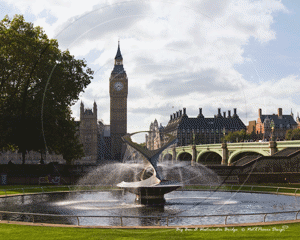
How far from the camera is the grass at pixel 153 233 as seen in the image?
12.8m

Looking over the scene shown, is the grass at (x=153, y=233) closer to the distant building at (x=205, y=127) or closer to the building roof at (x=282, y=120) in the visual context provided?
the distant building at (x=205, y=127)

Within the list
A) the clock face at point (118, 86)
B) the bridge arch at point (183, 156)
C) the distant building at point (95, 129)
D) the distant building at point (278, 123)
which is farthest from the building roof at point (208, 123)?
the clock face at point (118, 86)

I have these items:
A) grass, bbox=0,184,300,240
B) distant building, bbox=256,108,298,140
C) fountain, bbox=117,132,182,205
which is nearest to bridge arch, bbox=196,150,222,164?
distant building, bbox=256,108,298,140

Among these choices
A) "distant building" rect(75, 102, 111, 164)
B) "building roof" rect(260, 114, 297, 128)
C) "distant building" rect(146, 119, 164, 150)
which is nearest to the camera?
"distant building" rect(146, 119, 164, 150)

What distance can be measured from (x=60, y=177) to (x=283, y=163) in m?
29.6

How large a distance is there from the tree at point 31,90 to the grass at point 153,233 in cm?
2637

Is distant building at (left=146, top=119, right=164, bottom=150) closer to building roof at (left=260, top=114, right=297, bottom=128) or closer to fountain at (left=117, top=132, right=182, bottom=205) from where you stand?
fountain at (left=117, top=132, right=182, bottom=205)

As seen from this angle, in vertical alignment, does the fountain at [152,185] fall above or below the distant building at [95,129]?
below

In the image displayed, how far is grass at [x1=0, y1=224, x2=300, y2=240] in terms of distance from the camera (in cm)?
1280

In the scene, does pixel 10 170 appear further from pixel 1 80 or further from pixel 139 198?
pixel 139 198

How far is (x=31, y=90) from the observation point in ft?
140

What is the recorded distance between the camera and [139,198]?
2308 cm

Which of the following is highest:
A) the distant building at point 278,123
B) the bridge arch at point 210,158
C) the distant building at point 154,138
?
the distant building at point 278,123

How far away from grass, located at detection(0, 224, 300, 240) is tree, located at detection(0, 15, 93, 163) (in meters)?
26.4
